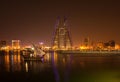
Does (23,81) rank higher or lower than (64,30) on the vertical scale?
lower

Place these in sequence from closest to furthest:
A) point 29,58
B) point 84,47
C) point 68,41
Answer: point 29,58
point 68,41
point 84,47

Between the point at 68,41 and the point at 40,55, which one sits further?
the point at 68,41

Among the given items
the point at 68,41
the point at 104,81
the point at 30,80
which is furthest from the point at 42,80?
the point at 68,41

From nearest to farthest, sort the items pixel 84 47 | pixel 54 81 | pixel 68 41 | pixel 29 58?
pixel 54 81 < pixel 29 58 < pixel 68 41 < pixel 84 47

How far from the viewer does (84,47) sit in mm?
133125

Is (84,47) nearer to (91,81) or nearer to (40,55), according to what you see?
(40,55)

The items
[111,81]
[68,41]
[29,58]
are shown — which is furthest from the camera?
[68,41]

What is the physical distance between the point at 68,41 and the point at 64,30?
538 cm

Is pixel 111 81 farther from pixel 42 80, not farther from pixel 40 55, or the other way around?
pixel 40 55

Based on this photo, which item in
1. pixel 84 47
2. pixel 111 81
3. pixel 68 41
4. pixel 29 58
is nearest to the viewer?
pixel 111 81

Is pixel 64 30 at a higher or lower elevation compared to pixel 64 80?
higher

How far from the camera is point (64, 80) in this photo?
28.4m

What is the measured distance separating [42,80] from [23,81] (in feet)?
6.31

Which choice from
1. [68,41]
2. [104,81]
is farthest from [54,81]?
[68,41]
